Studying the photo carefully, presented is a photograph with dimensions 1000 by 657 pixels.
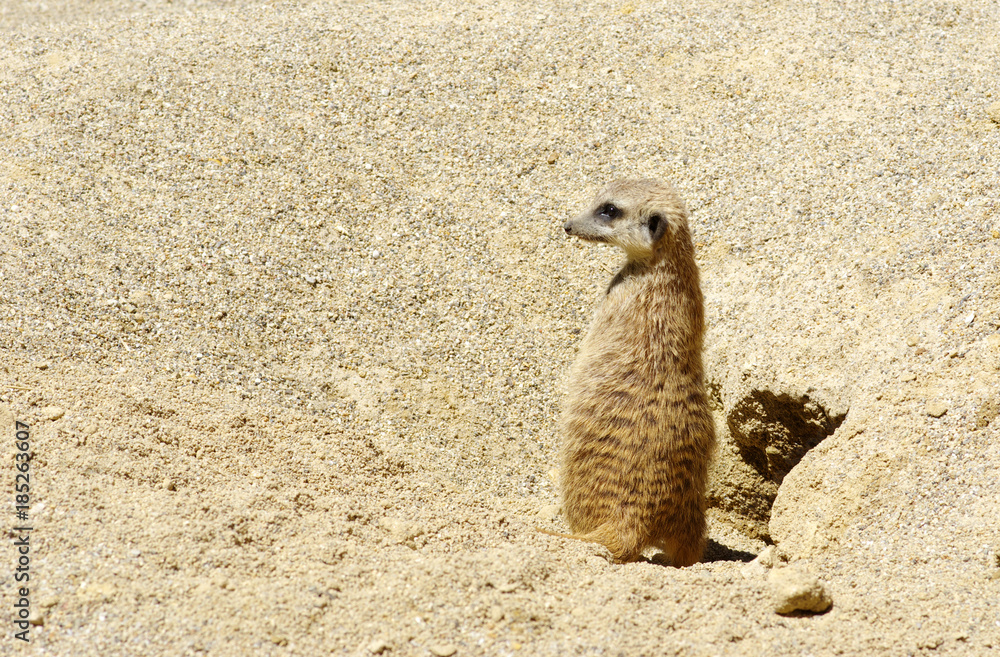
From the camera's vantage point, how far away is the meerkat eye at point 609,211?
124 inches

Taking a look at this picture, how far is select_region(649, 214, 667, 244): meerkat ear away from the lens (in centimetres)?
300

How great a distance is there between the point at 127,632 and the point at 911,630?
1.77 metres

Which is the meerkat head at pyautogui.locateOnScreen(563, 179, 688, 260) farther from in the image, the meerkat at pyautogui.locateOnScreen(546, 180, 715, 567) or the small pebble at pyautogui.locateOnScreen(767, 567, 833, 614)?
the small pebble at pyautogui.locateOnScreen(767, 567, 833, 614)

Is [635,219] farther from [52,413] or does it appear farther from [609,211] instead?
[52,413]

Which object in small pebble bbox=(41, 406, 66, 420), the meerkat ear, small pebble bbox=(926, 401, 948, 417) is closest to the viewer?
small pebble bbox=(41, 406, 66, 420)

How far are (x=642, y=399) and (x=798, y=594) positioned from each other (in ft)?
3.09

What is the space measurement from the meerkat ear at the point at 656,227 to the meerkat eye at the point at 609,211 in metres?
0.16

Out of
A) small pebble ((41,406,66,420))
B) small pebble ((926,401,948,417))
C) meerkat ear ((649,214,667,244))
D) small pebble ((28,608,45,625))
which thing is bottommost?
small pebble ((28,608,45,625))

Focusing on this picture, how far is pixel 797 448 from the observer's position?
3268 mm

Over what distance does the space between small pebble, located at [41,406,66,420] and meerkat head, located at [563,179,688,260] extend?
1.89m

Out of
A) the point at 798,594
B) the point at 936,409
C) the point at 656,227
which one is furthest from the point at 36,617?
the point at 936,409

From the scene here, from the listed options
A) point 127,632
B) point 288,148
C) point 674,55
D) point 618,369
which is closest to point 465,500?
point 618,369

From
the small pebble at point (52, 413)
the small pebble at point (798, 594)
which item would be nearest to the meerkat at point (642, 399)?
the small pebble at point (798, 594)

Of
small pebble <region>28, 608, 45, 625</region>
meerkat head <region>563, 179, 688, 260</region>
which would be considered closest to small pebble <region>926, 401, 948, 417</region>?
A: meerkat head <region>563, 179, 688, 260</region>
